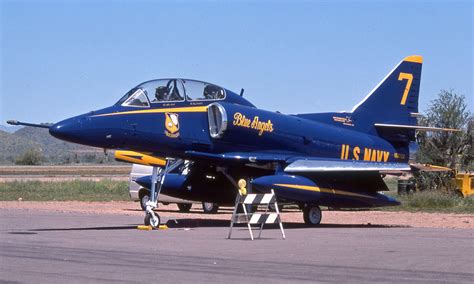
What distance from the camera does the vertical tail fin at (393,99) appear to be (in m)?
28.0

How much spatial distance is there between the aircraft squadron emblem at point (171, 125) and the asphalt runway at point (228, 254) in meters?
2.35

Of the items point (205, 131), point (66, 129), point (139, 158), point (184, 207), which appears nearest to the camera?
point (66, 129)

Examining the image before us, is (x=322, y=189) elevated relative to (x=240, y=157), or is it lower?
lower

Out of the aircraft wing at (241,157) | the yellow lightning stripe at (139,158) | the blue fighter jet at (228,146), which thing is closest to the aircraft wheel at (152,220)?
the blue fighter jet at (228,146)

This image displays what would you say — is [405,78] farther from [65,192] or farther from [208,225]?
[65,192]

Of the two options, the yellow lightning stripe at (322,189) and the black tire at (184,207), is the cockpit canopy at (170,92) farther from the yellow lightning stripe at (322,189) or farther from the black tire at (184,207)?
the black tire at (184,207)

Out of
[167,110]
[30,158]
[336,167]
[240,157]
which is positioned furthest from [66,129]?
[30,158]

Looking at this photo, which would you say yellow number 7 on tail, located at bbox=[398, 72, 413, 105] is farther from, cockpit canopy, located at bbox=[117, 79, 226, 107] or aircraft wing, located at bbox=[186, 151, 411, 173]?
cockpit canopy, located at bbox=[117, 79, 226, 107]

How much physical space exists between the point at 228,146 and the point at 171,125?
68.6 inches

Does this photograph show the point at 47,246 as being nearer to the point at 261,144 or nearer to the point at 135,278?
the point at 135,278

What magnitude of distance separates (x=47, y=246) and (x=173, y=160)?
24.8 ft

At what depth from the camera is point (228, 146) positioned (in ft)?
76.7

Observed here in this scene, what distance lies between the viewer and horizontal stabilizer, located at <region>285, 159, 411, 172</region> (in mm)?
23578

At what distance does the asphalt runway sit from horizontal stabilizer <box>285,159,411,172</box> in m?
1.55
